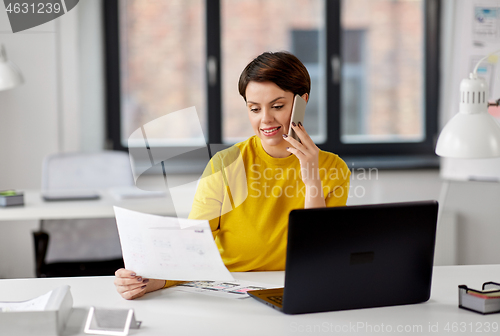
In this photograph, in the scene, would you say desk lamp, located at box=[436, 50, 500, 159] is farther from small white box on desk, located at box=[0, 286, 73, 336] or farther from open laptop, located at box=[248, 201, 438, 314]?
small white box on desk, located at box=[0, 286, 73, 336]

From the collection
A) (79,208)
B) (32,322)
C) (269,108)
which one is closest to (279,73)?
(269,108)

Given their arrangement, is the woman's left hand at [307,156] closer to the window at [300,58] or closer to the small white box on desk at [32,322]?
the small white box on desk at [32,322]

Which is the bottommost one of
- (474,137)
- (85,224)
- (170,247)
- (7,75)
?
(85,224)

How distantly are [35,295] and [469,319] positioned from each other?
3.26ft

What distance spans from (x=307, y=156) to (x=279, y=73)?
257mm

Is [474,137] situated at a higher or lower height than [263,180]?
higher

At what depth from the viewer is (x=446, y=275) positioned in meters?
1.45

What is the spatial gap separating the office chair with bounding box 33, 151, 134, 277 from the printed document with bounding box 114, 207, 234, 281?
54.7 inches

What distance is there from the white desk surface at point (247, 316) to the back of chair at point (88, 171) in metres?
1.59

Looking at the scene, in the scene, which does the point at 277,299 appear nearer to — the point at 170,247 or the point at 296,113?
the point at 170,247

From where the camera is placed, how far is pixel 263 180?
1615 millimetres

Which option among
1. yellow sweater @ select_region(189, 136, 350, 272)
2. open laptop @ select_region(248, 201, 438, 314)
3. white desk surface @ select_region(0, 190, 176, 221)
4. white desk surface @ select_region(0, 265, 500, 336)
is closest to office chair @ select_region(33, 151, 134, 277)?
white desk surface @ select_region(0, 190, 176, 221)

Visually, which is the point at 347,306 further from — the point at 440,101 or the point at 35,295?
the point at 440,101

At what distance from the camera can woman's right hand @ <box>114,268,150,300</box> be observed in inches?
48.8
